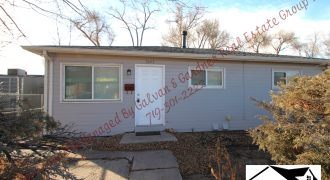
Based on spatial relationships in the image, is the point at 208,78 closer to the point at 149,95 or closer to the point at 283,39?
the point at 149,95

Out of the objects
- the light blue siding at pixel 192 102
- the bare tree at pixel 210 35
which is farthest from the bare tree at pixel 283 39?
the light blue siding at pixel 192 102

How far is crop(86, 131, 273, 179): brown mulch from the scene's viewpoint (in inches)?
224

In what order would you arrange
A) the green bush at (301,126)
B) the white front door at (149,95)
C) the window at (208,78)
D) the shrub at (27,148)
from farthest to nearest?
the window at (208,78)
the white front door at (149,95)
the green bush at (301,126)
the shrub at (27,148)

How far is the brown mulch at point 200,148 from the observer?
18.7 ft

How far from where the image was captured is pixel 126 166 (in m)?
5.63

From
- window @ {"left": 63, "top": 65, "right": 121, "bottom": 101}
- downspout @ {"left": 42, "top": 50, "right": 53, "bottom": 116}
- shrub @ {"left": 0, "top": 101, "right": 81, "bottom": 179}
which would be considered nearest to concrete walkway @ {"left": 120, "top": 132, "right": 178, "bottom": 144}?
window @ {"left": 63, "top": 65, "right": 121, "bottom": 101}

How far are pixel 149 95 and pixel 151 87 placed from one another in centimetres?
27

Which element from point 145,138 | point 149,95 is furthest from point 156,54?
point 145,138

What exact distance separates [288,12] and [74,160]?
27.5 feet

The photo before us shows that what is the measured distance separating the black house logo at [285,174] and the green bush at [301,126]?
0.12 m

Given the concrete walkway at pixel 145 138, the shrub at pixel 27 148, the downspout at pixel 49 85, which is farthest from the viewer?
the downspout at pixel 49 85

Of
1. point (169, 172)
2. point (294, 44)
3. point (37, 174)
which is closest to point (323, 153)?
point (169, 172)

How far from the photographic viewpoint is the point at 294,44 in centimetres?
3512

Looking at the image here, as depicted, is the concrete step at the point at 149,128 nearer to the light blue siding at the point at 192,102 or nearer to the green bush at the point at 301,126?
the light blue siding at the point at 192,102
